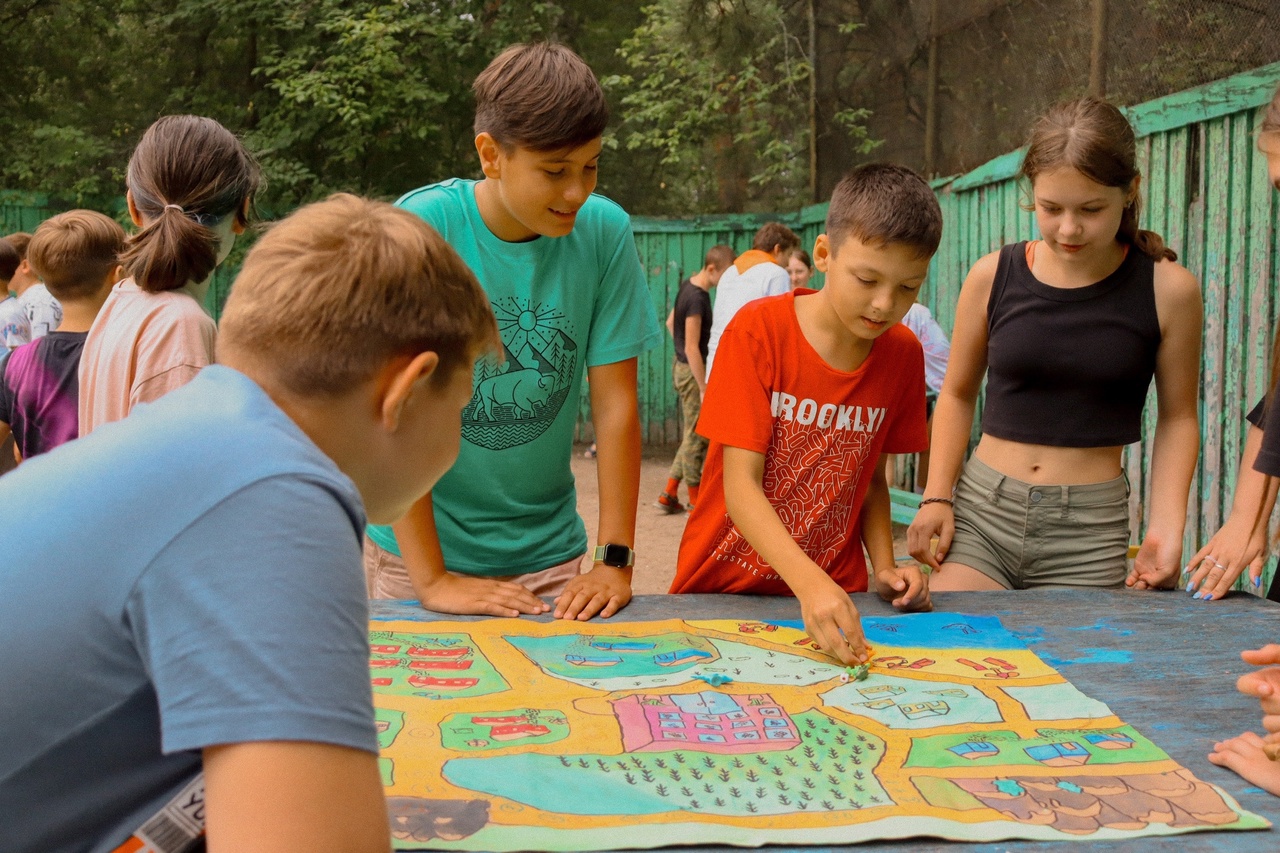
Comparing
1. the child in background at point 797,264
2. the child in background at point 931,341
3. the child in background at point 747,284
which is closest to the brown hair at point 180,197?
the child in background at point 747,284

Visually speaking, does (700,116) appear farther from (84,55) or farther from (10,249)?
(10,249)

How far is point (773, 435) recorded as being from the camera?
2.24 m

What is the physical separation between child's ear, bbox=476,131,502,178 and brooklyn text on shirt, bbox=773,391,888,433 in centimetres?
67

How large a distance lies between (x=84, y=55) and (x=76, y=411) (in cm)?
1080

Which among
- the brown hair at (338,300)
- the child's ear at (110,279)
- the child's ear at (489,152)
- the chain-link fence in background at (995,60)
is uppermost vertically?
the chain-link fence in background at (995,60)

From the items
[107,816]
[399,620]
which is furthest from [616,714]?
[107,816]

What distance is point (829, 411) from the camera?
2211mm

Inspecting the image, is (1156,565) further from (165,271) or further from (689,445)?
(689,445)

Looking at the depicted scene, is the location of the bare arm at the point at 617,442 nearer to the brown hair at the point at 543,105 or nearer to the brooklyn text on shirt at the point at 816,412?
the brooklyn text on shirt at the point at 816,412

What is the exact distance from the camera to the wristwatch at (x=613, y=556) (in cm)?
218

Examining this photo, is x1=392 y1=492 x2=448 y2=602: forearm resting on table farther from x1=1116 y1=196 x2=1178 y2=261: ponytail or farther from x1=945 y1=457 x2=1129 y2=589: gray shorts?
x1=1116 y1=196 x2=1178 y2=261: ponytail

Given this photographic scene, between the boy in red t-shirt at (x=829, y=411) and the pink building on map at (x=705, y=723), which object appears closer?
the pink building on map at (x=705, y=723)

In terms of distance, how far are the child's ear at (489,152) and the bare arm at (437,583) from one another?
0.62 meters

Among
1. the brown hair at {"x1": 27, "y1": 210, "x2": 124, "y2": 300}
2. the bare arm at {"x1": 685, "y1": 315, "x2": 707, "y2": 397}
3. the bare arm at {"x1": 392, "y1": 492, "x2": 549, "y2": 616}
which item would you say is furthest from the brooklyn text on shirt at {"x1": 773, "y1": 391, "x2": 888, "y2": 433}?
the bare arm at {"x1": 685, "y1": 315, "x2": 707, "y2": 397}
